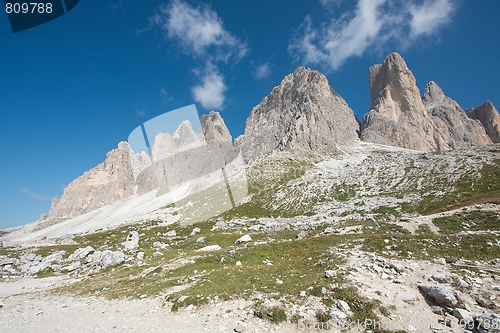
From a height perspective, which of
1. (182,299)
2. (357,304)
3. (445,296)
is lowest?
(445,296)

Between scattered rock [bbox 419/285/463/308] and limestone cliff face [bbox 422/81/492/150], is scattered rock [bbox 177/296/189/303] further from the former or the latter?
limestone cliff face [bbox 422/81/492/150]

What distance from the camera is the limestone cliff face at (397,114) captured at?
6398 inches

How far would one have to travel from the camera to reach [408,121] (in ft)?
574

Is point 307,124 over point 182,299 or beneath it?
over

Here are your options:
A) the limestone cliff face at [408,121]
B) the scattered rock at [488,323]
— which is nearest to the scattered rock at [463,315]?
the scattered rock at [488,323]

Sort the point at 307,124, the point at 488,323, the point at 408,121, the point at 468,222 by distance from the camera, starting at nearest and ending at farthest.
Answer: the point at 488,323, the point at 468,222, the point at 307,124, the point at 408,121

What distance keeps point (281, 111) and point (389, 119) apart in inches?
3282

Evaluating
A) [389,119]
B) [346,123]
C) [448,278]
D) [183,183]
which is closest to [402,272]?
[448,278]

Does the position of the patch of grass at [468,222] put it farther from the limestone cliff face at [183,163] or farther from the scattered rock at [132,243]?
the limestone cliff face at [183,163]

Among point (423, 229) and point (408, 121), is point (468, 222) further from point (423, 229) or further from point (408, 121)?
point (408, 121)

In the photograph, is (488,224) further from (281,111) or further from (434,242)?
(281,111)

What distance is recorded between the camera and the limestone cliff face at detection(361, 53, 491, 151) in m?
164

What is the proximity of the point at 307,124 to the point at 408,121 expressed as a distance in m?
90.2

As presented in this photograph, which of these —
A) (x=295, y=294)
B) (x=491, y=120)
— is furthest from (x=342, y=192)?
(x=491, y=120)
